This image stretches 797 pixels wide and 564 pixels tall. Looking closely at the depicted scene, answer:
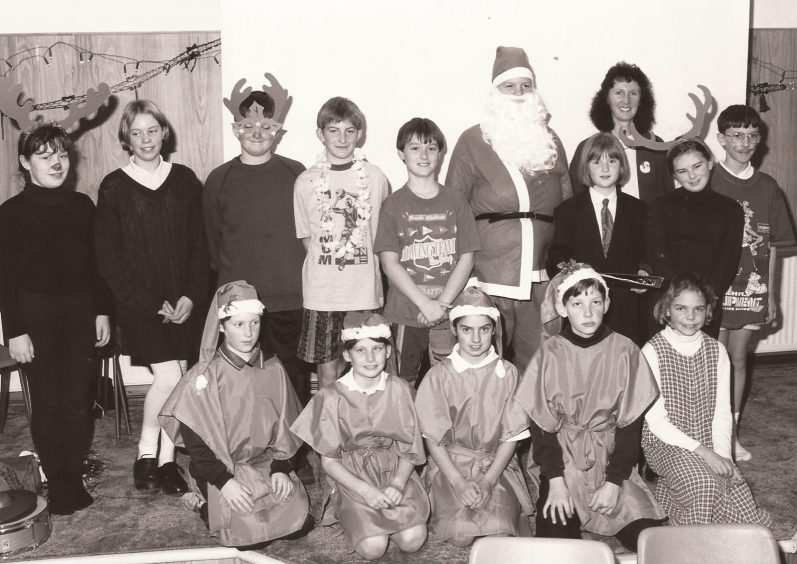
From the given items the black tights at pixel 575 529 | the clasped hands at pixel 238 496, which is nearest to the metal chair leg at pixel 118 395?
the clasped hands at pixel 238 496

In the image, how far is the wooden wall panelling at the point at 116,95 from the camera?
4.48m

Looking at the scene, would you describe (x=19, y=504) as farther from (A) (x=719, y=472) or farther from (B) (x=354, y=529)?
(A) (x=719, y=472)

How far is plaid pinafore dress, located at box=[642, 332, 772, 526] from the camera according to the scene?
2812 millimetres

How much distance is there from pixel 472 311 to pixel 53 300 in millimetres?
1624

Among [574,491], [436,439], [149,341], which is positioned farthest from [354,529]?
[149,341]

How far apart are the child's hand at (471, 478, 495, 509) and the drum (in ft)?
5.14

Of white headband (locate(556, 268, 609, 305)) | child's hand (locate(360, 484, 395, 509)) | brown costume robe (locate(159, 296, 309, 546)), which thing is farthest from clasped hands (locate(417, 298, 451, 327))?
child's hand (locate(360, 484, 395, 509))

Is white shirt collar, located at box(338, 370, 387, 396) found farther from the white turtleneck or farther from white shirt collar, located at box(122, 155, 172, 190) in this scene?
white shirt collar, located at box(122, 155, 172, 190)

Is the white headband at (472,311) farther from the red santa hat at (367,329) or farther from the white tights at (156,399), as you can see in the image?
the white tights at (156,399)

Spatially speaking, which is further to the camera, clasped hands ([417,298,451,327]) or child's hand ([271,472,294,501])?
clasped hands ([417,298,451,327])

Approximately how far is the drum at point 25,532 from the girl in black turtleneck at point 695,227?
2.57 m

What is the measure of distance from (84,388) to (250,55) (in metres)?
1.83

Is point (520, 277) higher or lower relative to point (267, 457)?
higher

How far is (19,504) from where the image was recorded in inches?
115
